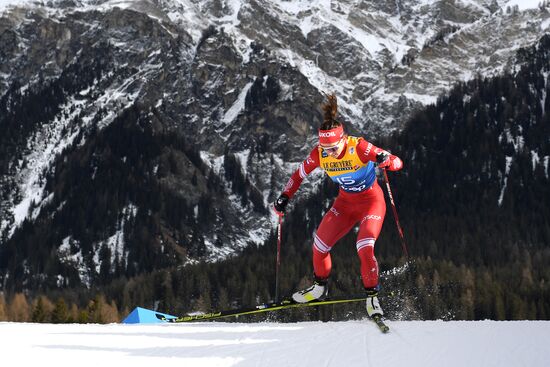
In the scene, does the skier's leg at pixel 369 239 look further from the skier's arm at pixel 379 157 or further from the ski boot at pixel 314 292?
the ski boot at pixel 314 292

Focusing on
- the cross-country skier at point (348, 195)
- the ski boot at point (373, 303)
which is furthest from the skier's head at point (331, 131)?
the ski boot at point (373, 303)

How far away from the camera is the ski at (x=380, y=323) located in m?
9.43

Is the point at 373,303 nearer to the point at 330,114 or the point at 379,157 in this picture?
the point at 379,157

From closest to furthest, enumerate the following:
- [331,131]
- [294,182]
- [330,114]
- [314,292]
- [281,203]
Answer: [331,131], [330,114], [314,292], [281,203], [294,182]

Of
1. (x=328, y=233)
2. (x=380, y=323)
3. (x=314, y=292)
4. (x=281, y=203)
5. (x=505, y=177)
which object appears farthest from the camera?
(x=505, y=177)

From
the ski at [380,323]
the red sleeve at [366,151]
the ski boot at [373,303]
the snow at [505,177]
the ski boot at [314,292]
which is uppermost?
the red sleeve at [366,151]

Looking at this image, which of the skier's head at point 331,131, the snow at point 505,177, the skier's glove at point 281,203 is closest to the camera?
the skier's head at point 331,131

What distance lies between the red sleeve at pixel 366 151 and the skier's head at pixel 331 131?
1.02 feet

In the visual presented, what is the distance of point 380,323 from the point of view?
9.87 metres

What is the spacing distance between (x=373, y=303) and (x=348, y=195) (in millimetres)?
2028

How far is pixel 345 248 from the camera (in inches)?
4141

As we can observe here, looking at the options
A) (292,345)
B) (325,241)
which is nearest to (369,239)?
(325,241)

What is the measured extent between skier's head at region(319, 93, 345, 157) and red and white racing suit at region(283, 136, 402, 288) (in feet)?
0.62

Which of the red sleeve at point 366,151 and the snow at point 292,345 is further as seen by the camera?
the red sleeve at point 366,151
